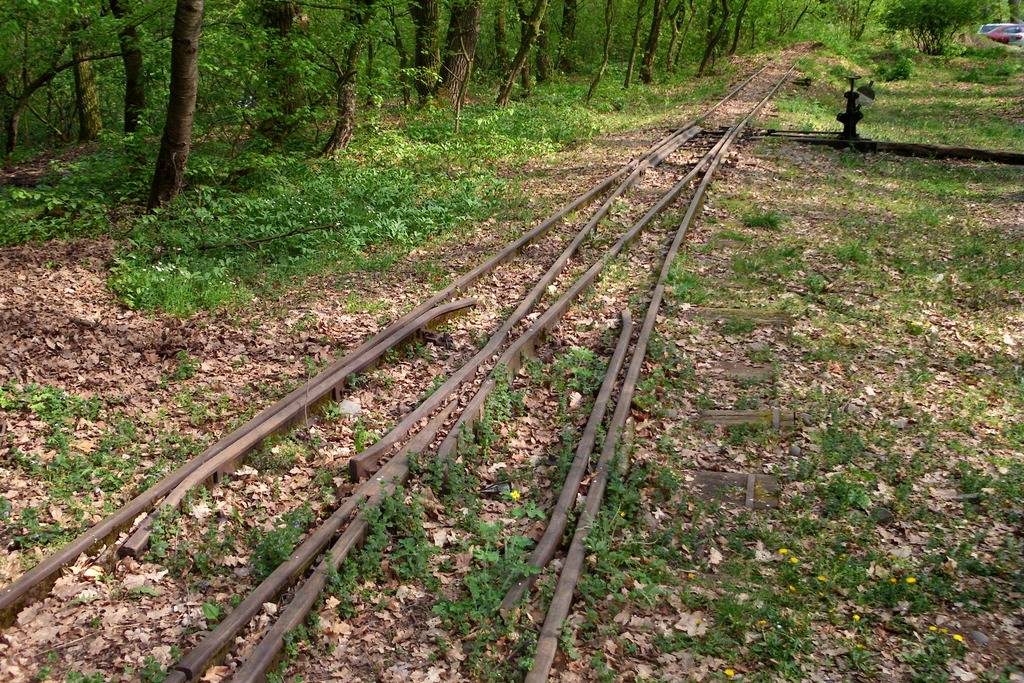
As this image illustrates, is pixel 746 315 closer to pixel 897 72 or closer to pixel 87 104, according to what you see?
pixel 87 104

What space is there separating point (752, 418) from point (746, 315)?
96.2 inches

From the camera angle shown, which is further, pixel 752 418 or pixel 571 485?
→ pixel 752 418

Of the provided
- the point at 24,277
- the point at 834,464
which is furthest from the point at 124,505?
the point at 834,464

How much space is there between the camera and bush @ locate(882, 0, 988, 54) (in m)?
39.9

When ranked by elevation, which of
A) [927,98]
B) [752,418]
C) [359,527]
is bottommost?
[359,527]

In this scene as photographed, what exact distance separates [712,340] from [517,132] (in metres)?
12.7

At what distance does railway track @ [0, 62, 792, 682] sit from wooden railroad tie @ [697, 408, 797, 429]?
71 centimetres

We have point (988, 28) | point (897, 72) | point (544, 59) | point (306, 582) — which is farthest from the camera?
point (988, 28)

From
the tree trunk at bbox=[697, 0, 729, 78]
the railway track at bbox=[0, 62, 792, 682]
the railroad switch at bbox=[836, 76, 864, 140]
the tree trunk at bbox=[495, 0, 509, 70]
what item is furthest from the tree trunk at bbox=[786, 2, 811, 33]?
the railway track at bbox=[0, 62, 792, 682]

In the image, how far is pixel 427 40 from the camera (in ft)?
63.7

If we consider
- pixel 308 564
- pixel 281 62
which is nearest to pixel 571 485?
pixel 308 564

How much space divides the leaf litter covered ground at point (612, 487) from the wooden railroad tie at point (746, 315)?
0.13m

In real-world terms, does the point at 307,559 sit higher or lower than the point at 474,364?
lower

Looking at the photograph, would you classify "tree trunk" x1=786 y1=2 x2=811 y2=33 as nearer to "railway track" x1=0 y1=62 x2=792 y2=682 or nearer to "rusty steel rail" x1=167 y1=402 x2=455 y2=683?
"railway track" x1=0 y1=62 x2=792 y2=682
